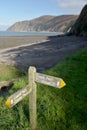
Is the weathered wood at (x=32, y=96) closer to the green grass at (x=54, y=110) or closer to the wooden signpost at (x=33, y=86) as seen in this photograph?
the wooden signpost at (x=33, y=86)

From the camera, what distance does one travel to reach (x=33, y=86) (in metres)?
7.57

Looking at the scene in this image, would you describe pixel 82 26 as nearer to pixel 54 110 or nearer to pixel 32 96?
pixel 54 110

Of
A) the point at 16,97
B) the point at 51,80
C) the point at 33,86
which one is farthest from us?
the point at 33,86

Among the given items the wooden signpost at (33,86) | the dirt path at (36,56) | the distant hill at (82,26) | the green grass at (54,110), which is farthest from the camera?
the distant hill at (82,26)

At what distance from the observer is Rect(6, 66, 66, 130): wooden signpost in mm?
7061

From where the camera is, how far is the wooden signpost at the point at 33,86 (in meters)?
7.06

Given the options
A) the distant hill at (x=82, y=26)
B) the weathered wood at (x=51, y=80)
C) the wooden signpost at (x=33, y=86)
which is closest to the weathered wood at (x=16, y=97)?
the wooden signpost at (x=33, y=86)

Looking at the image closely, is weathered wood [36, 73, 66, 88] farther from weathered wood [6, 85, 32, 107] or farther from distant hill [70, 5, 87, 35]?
distant hill [70, 5, 87, 35]

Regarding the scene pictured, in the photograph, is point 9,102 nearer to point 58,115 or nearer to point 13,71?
point 58,115

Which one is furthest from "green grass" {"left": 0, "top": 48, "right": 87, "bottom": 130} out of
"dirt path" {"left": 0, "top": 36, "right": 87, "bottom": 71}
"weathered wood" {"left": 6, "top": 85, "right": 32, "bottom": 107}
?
"dirt path" {"left": 0, "top": 36, "right": 87, "bottom": 71}

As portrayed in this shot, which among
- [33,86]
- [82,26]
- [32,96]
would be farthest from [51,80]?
[82,26]

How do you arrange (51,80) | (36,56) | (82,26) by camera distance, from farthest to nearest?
1. (82,26)
2. (36,56)
3. (51,80)

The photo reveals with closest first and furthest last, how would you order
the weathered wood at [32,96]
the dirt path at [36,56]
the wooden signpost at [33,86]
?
the wooden signpost at [33,86] < the weathered wood at [32,96] < the dirt path at [36,56]

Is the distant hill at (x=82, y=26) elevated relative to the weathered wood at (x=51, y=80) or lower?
lower
